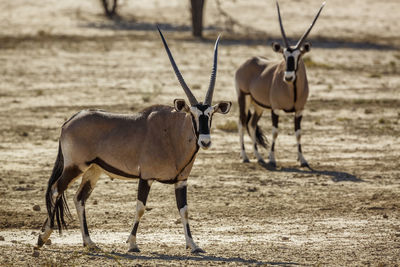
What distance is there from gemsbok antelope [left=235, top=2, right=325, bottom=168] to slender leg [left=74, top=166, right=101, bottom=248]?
5838 mm

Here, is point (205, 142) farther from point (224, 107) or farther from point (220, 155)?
point (220, 155)

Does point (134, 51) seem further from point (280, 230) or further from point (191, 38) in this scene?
point (280, 230)

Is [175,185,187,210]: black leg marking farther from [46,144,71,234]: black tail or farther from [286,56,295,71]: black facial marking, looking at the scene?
[286,56,295,71]: black facial marking

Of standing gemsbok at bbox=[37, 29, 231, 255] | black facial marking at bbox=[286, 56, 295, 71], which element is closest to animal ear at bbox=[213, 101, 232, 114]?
standing gemsbok at bbox=[37, 29, 231, 255]

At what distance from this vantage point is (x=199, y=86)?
24.2 meters

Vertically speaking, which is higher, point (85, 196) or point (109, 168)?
point (109, 168)

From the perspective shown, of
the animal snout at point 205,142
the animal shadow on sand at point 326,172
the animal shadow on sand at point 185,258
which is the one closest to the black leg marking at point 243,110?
the animal shadow on sand at point 326,172

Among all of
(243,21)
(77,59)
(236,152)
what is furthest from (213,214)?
(243,21)

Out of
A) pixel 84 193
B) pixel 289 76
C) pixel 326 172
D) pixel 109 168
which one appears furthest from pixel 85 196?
pixel 289 76

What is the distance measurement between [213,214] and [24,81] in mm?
14508

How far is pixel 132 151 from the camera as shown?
977cm

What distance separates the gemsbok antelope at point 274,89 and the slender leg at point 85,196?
5838mm

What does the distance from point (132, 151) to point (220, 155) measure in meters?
6.70

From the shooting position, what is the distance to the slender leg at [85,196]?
996cm
